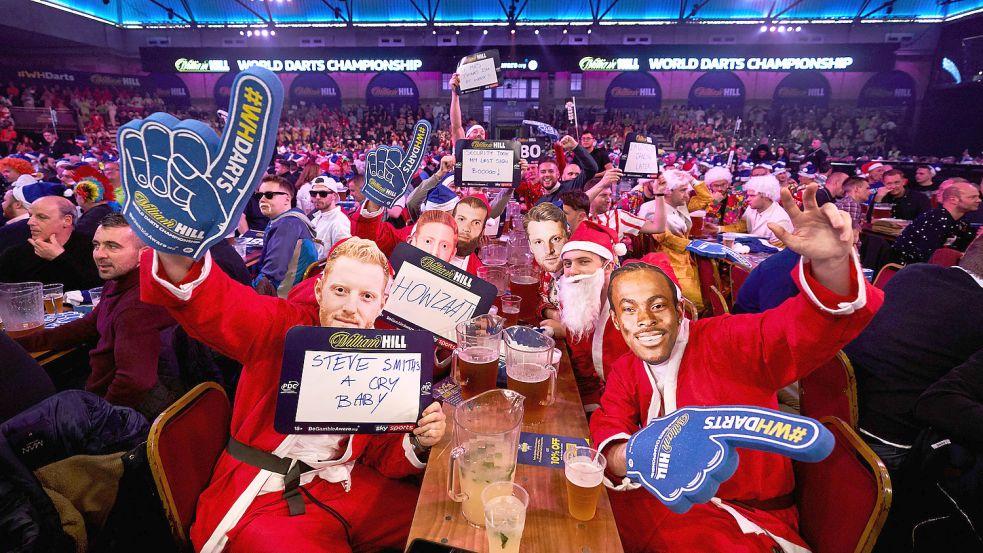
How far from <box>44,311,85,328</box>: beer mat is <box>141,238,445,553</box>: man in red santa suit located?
7.68ft

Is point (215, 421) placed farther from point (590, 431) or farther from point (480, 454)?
point (590, 431)

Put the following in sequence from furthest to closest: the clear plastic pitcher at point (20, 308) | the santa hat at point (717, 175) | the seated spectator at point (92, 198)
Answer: the santa hat at point (717, 175)
the seated spectator at point (92, 198)
the clear plastic pitcher at point (20, 308)

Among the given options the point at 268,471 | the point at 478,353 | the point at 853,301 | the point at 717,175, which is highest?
the point at 717,175

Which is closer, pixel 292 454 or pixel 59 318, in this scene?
pixel 292 454

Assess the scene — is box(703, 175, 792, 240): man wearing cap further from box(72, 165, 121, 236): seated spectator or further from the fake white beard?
box(72, 165, 121, 236): seated spectator

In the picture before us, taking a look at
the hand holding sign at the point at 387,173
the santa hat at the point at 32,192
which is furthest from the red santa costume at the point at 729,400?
the santa hat at the point at 32,192

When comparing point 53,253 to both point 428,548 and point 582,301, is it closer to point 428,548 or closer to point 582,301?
point 582,301

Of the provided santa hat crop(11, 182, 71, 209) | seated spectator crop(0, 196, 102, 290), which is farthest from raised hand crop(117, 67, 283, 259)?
santa hat crop(11, 182, 71, 209)

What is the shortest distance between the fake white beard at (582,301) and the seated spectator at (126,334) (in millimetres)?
2191

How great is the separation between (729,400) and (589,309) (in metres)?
0.84

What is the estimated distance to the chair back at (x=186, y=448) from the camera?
1.49 meters

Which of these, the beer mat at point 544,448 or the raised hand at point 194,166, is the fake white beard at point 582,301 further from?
the raised hand at point 194,166

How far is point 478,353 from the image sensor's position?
1928mm

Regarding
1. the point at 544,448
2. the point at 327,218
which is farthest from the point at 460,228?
the point at 327,218
